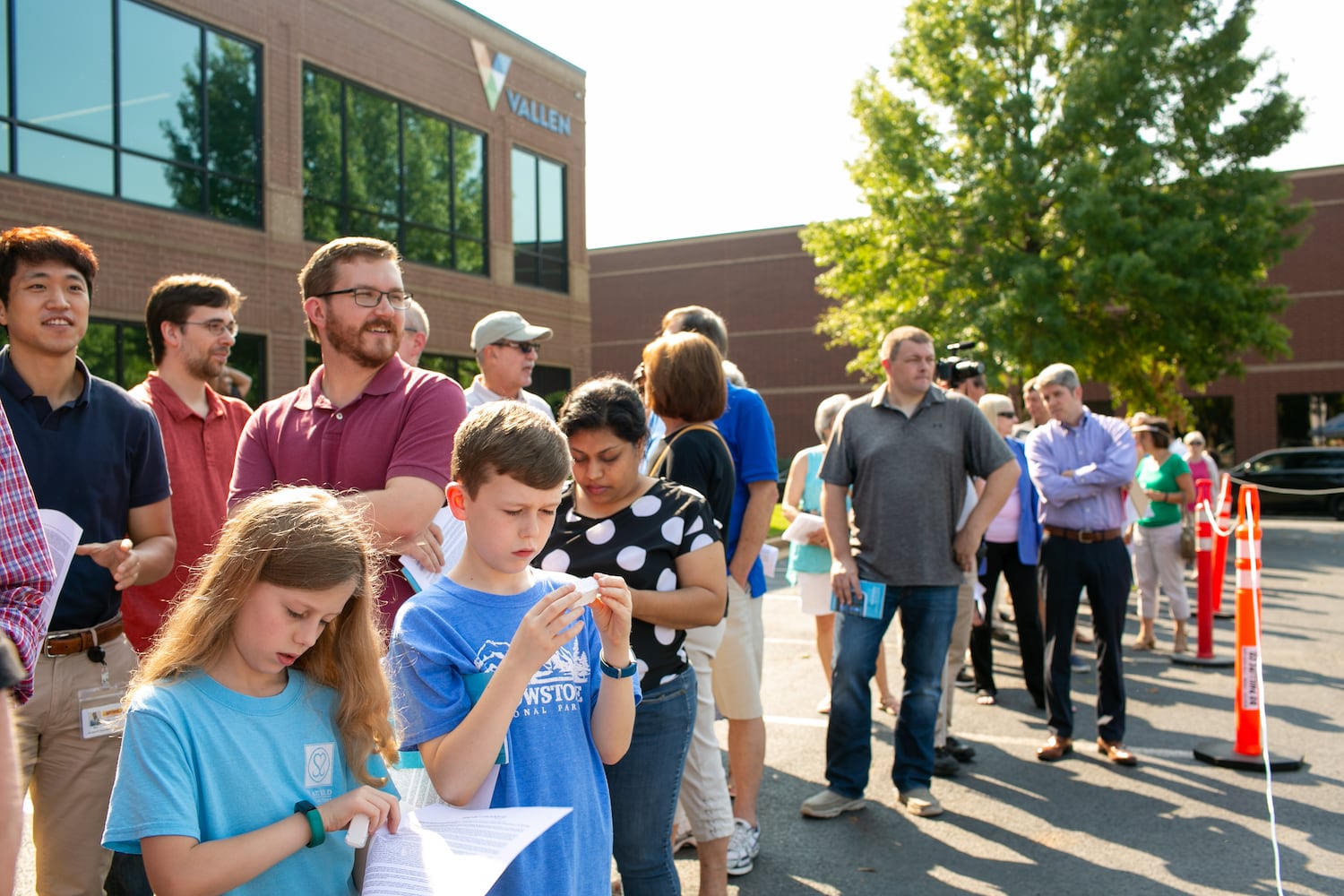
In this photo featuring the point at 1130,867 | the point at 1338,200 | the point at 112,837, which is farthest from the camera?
the point at 1338,200

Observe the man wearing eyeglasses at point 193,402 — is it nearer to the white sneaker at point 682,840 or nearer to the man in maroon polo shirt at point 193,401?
the man in maroon polo shirt at point 193,401

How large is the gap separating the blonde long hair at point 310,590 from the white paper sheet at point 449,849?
22 cm

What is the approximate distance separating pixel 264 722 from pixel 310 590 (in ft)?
0.92

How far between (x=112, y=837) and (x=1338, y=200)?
43.7 m

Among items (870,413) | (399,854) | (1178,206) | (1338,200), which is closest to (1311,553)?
(1178,206)

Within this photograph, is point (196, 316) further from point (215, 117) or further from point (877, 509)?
point (215, 117)

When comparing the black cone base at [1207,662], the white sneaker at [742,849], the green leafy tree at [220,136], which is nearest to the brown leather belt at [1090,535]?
the white sneaker at [742,849]

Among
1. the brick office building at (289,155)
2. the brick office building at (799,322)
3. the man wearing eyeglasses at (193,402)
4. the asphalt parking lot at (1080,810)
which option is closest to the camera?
the man wearing eyeglasses at (193,402)

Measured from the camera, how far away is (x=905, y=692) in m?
5.19

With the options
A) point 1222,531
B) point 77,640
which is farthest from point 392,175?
point 77,640

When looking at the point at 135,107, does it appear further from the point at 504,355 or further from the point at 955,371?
the point at 955,371

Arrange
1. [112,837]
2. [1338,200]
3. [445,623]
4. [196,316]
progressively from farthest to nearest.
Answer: [1338,200] < [196,316] < [445,623] < [112,837]

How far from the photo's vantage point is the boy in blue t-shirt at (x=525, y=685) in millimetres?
2189

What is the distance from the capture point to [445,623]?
2.23m
